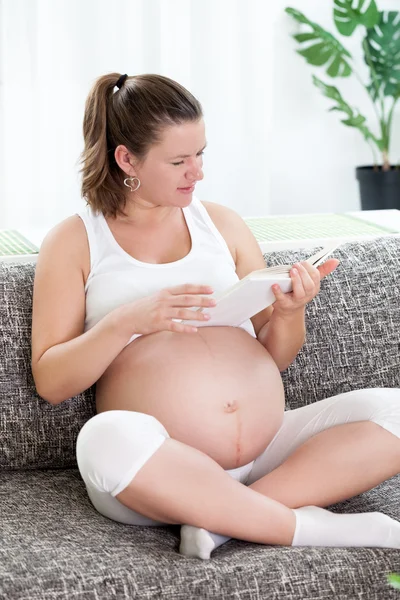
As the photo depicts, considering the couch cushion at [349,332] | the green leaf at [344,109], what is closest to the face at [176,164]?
the couch cushion at [349,332]

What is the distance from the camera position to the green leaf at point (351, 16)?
4.30 metres

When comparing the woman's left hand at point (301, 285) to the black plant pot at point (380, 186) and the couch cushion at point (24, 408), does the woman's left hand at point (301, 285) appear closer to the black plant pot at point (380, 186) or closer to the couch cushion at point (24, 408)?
the couch cushion at point (24, 408)

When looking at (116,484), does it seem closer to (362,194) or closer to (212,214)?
(212,214)

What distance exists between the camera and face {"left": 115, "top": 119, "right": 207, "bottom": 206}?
5.36 feet

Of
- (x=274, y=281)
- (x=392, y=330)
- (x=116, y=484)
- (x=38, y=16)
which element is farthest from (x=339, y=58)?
(x=116, y=484)

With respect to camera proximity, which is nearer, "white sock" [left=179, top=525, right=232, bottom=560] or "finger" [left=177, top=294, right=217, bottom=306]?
"white sock" [left=179, top=525, right=232, bottom=560]

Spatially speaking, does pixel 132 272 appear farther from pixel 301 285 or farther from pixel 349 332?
pixel 349 332

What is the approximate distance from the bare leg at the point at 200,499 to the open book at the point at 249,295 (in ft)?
0.82

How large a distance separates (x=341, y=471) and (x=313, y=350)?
1.35 feet

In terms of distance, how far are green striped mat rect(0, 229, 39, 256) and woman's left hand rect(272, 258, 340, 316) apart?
0.61 m

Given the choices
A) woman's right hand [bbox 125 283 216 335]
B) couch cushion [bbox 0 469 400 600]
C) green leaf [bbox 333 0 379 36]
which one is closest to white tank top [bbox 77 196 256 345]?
woman's right hand [bbox 125 283 216 335]

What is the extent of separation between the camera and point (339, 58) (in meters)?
4.37

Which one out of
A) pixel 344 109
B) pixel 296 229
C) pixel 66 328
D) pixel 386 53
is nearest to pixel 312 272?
pixel 66 328

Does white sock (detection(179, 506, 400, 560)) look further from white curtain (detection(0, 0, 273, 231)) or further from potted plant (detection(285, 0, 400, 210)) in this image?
potted plant (detection(285, 0, 400, 210))
